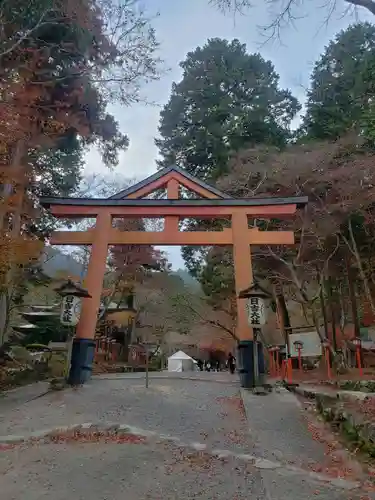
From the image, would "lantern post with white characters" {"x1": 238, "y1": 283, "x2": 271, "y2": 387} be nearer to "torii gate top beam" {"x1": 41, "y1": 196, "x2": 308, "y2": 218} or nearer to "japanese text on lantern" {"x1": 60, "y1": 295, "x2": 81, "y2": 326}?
"torii gate top beam" {"x1": 41, "y1": 196, "x2": 308, "y2": 218}

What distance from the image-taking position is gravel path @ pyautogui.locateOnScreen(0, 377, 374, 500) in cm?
338

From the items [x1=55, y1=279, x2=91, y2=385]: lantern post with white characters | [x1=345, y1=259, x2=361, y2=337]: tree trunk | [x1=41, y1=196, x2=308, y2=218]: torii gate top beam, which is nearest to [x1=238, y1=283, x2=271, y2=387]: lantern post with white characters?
[x1=41, y1=196, x2=308, y2=218]: torii gate top beam

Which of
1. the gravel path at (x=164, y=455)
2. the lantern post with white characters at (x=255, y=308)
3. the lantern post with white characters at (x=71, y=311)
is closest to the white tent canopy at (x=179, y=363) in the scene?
the lantern post with white characters at (x=71, y=311)

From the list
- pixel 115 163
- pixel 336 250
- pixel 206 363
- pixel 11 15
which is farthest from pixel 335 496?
pixel 206 363

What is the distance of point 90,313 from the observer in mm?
9914

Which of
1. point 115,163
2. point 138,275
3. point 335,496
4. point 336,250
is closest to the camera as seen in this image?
point 335,496

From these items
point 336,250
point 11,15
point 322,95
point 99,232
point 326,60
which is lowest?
point 99,232

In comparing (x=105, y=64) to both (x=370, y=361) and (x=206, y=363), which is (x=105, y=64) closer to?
(x=370, y=361)

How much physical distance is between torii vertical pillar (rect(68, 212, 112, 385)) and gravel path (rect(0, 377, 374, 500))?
184cm

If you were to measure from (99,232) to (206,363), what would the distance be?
2192 centimetres

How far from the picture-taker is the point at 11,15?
788cm

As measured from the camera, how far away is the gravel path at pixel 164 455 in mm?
3379

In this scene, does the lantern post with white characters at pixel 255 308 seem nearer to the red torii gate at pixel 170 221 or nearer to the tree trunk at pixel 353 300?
the red torii gate at pixel 170 221

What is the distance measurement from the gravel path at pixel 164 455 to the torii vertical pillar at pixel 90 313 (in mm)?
1841
